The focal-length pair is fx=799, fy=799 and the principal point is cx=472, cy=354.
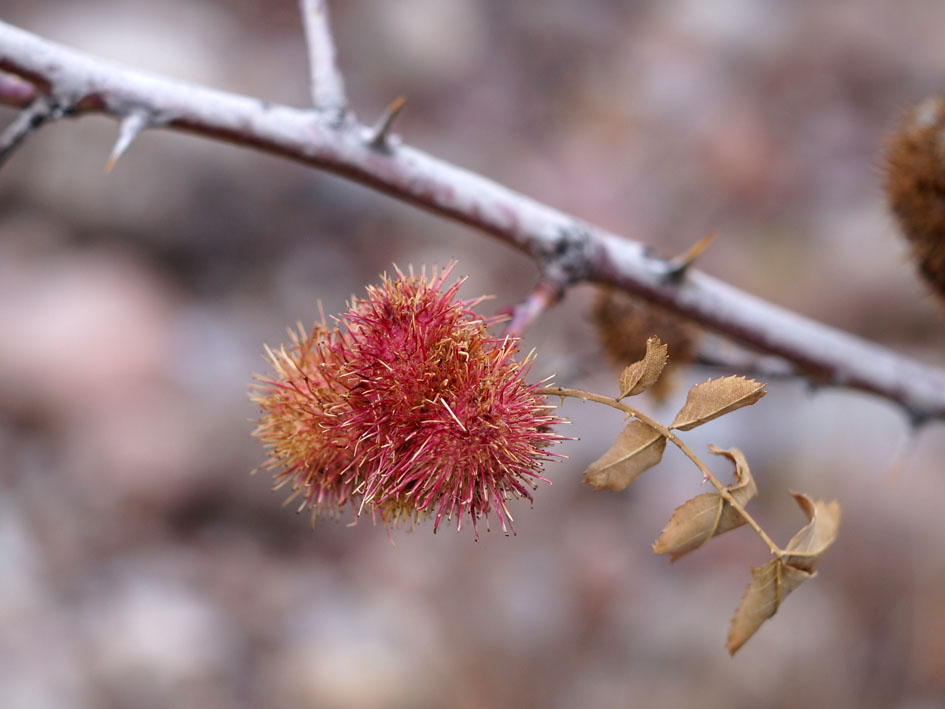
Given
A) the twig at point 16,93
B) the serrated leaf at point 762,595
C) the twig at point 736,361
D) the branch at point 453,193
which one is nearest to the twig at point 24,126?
the branch at point 453,193

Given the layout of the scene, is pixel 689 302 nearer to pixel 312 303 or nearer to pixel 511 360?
pixel 511 360

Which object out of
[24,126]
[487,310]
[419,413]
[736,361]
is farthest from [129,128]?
[487,310]

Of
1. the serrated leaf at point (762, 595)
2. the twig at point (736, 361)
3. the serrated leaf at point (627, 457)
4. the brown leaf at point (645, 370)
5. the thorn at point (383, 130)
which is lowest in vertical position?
the serrated leaf at point (762, 595)

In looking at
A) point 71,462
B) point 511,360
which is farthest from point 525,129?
point 511,360

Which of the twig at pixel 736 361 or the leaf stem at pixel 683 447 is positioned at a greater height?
the twig at pixel 736 361

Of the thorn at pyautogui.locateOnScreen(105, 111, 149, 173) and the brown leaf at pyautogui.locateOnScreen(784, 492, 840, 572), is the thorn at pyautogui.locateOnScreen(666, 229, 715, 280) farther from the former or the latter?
the thorn at pyautogui.locateOnScreen(105, 111, 149, 173)

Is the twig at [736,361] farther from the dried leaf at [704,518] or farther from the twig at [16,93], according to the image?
the twig at [16,93]

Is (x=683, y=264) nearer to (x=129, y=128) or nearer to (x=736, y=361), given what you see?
(x=736, y=361)
